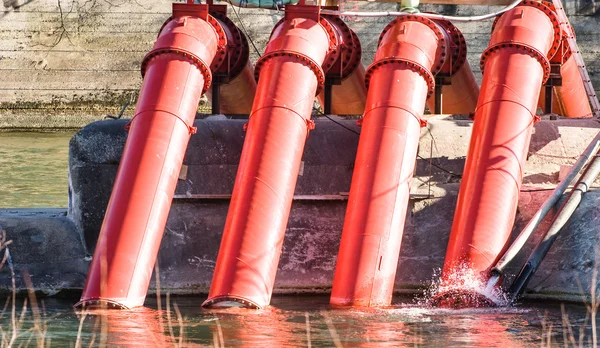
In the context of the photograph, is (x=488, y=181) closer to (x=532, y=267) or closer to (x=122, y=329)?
(x=532, y=267)

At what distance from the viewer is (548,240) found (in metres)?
13.2

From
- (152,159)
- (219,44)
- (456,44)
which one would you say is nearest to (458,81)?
(456,44)

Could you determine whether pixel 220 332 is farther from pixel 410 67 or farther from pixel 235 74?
pixel 235 74

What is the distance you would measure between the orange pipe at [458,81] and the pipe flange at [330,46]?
53.6 inches

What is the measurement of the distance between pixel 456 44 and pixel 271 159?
3.34 meters

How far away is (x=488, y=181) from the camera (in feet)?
44.2

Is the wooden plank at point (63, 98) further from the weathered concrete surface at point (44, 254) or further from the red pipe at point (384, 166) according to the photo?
the red pipe at point (384, 166)

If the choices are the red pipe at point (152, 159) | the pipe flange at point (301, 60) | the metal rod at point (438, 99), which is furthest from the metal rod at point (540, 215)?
the red pipe at point (152, 159)

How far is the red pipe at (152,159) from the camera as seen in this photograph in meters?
12.5

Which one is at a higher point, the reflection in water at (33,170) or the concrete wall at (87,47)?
the concrete wall at (87,47)

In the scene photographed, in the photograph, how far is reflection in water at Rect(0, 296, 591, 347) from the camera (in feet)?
35.1

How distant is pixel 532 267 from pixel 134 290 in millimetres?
3999

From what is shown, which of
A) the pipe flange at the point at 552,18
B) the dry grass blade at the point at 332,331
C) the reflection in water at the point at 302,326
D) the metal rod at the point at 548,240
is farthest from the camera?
the pipe flange at the point at 552,18

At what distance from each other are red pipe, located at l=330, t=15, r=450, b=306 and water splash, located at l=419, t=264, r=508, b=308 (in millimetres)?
514
